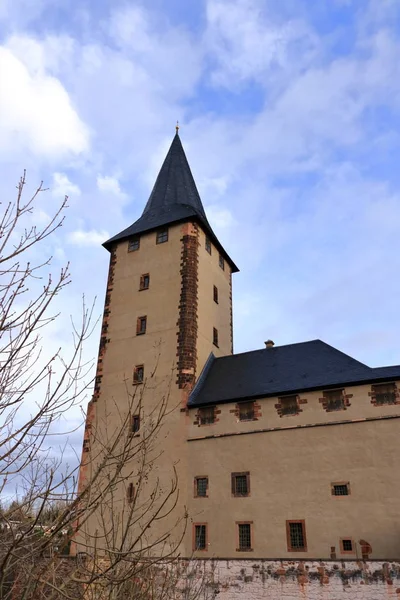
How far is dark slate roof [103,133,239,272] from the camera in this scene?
28.3 meters

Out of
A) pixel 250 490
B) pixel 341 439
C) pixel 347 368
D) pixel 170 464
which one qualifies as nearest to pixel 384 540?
pixel 341 439

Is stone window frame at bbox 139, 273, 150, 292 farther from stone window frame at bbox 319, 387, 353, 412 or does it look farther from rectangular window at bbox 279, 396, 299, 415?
stone window frame at bbox 319, 387, 353, 412

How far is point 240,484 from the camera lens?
66.2 ft

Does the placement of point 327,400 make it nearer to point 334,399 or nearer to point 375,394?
point 334,399

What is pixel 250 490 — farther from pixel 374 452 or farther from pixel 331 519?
pixel 374 452

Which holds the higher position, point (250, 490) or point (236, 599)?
point (250, 490)

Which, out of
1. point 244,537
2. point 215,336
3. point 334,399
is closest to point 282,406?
point 334,399

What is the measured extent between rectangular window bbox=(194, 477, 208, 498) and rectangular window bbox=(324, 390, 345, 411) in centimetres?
566

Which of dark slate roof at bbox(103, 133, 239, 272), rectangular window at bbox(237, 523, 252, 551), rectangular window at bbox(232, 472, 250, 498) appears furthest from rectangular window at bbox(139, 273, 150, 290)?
rectangular window at bbox(237, 523, 252, 551)

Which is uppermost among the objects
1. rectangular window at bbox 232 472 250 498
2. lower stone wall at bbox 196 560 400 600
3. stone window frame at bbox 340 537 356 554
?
rectangular window at bbox 232 472 250 498

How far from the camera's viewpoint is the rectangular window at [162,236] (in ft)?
90.6

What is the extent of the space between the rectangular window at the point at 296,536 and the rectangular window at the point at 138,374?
9.21 m

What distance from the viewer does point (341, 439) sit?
62.2ft

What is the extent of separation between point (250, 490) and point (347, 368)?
5.90 m
